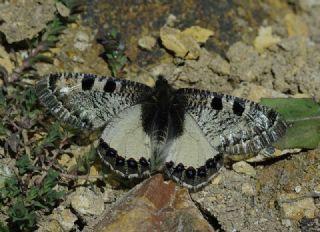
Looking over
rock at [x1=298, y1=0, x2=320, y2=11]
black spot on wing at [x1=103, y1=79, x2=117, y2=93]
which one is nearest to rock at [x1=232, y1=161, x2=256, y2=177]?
black spot on wing at [x1=103, y1=79, x2=117, y2=93]

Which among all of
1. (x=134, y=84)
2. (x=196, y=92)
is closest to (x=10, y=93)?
(x=134, y=84)

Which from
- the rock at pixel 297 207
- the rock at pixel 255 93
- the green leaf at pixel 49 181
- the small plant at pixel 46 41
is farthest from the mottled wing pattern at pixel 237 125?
the small plant at pixel 46 41

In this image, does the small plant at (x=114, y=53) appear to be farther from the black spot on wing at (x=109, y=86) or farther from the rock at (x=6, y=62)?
the rock at (x=6, y=62)

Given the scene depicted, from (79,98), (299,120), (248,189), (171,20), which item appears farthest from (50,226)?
(171,20)

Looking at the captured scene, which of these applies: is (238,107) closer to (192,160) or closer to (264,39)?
(192,160)

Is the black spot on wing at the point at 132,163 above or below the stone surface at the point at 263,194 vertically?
above
